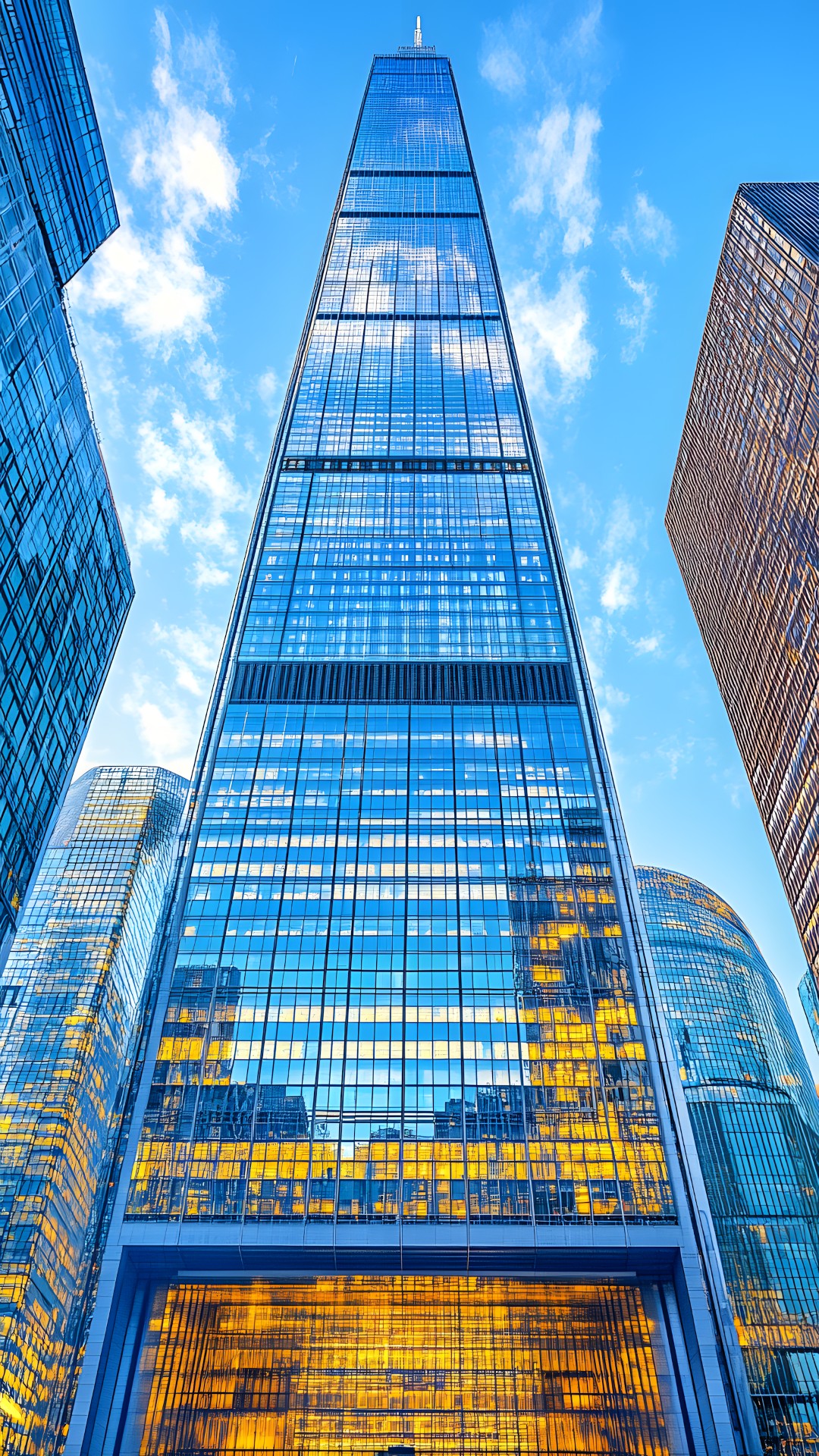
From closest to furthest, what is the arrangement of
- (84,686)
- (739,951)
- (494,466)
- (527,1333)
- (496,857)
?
(527,1333), (84,686), (496,857), (494,466), (739,951)

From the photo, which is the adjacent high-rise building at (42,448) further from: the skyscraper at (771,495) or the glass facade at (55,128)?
the skyscraper at (771,495)

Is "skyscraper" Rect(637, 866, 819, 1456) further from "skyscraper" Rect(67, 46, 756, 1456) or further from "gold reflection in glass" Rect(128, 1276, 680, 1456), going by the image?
"gold reflection in glass" Rect(128, 1276, 680, 1456)

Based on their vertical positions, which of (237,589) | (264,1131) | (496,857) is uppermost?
(237,589)

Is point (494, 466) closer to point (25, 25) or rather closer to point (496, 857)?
point (496, 857)

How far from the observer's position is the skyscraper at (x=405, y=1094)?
230ft

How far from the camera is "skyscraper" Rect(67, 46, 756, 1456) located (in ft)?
230

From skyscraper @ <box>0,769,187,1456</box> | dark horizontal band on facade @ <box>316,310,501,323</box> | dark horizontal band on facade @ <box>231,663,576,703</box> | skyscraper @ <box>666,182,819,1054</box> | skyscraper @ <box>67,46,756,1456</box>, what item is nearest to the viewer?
skyscraper @ <box>67,46,756,1456</box>

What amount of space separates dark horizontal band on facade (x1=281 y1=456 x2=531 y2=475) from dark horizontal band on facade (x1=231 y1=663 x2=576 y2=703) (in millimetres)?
38877

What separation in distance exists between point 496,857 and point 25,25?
7618 cm

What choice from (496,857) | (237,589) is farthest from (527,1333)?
(237,589)

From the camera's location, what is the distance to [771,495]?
10525 cm

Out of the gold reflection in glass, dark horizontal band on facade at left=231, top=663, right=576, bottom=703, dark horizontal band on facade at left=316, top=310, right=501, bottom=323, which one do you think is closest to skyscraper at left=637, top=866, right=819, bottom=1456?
the gold reflection in glass

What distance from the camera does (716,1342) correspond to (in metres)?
66.9

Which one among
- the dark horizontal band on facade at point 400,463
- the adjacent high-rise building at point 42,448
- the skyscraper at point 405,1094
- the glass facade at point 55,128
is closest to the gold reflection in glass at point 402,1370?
the skyscraper at point 405,1094
